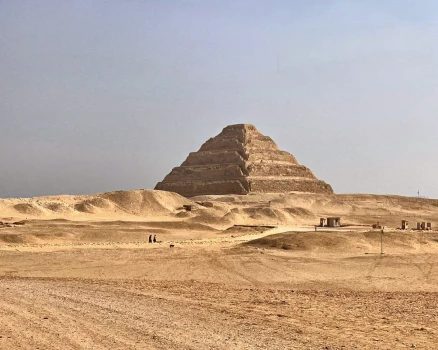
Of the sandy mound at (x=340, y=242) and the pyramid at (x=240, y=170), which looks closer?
the sandy mound at (x=340, y=242)

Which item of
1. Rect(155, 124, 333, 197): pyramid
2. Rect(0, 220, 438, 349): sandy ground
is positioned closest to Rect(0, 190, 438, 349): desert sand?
Rect(0, 220, 438, 349): sandy ground

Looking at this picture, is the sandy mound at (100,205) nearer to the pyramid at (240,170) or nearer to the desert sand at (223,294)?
the desert sand at (223,294)

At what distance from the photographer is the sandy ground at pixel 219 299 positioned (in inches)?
304

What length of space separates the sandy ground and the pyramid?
7896 centimetres

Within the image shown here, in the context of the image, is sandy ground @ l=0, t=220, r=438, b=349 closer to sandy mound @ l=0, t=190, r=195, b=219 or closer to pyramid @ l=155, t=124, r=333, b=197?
sandy mound @ l=0, t=190, r=195, b=219

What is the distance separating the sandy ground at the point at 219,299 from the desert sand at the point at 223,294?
0.03m

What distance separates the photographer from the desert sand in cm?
778

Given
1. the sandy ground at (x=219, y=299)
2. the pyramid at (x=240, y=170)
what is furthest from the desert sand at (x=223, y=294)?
the pyramid at (x=240, y=170)

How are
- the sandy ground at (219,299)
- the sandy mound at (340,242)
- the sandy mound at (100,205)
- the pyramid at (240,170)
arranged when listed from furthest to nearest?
the pyramid at (240,170) < the sandy mound at (100,205) < the sandy mound at (340,242) < the sandy ground at (219,299)

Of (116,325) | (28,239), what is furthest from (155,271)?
(28,239)

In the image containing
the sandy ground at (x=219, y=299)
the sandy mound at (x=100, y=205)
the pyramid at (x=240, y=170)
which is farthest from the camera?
the pyramid at (x=240, y=170)

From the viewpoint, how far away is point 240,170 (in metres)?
107

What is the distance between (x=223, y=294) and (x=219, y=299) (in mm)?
749

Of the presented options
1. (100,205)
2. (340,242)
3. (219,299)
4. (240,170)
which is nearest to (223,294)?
(219,299)
